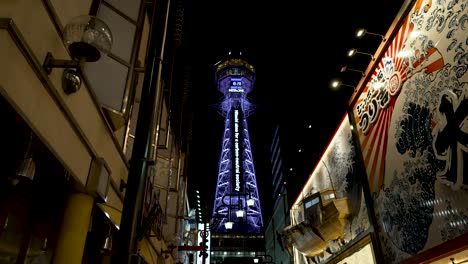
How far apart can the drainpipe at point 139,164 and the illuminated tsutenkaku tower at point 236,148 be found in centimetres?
4904

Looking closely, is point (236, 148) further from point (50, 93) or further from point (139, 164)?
point (139, 164)

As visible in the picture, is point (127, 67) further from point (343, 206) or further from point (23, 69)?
point (343, 206)

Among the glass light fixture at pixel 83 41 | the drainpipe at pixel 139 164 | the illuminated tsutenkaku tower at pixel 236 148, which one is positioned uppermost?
the illuminated tsutenkaku tower at pixel 236 148

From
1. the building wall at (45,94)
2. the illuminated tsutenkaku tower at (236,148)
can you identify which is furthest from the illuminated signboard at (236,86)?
the building wall at (45,94)

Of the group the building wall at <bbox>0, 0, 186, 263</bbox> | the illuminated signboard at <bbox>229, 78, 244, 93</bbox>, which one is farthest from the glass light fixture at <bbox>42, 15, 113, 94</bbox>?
the illuminated signboard at <bbox>229, 78, 244, 93</bbox>

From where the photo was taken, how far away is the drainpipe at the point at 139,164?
2.44 m

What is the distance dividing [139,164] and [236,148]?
60714mm

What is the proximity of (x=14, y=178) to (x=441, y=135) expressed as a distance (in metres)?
6.29

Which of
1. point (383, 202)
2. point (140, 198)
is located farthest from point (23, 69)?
point (383, 202)

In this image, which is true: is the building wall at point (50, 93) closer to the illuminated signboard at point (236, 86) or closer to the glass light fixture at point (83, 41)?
the glass light fixture at point (83, 41)

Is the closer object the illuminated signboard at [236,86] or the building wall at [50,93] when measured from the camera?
the building wall at [50,93]

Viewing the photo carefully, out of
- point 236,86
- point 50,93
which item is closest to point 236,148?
point 236,86

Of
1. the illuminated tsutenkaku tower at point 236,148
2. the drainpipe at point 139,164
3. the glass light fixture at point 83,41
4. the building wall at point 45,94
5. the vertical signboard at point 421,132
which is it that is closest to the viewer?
the drainpipe at point 139,164

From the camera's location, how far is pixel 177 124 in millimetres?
15688
